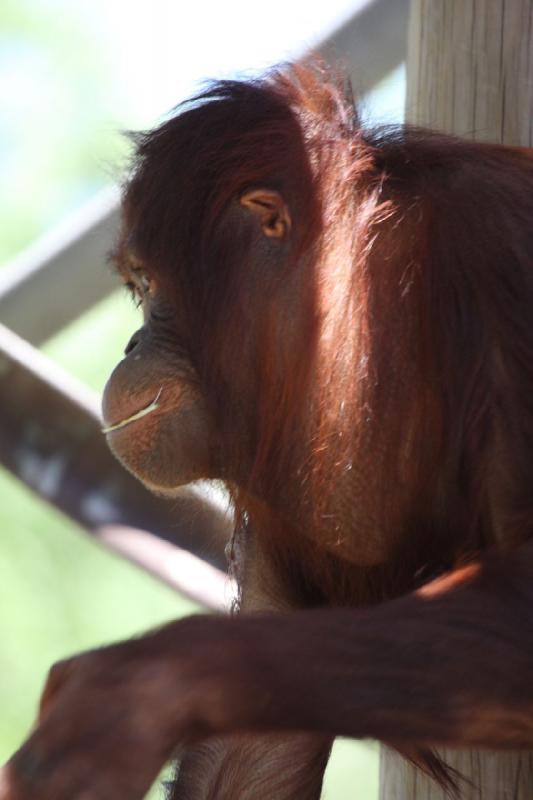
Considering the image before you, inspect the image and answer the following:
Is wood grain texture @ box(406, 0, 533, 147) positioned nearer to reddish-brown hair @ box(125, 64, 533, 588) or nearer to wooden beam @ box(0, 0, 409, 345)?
reddish-brown hair @ box(125, 64, 533, 588)

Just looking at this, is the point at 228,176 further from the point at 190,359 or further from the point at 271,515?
the point at 271,515

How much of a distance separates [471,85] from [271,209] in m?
0.74

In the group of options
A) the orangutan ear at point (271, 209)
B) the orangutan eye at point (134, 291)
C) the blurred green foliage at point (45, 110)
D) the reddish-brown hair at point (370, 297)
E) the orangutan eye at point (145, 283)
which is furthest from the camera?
the blurred green foliage at point (45, 110)

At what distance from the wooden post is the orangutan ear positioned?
A: 682mm

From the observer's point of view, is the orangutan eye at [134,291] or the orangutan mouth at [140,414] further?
the orangutan eye at [134,291]

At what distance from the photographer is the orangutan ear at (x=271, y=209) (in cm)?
304

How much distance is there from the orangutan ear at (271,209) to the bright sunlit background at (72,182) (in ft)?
27.1

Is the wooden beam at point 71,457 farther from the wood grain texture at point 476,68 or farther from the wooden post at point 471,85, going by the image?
the wood grain texture at point 476,68

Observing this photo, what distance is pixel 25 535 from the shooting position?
13242 millimetres

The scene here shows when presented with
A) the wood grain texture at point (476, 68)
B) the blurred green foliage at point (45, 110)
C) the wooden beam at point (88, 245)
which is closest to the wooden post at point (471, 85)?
the wood grain texture at point (476, 68)

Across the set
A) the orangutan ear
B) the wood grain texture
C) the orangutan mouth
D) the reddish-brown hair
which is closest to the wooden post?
the wood grain texture

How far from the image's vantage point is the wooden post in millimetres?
3411

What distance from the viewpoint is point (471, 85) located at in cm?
352

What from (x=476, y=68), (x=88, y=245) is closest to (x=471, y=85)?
(x=476, y=68)
